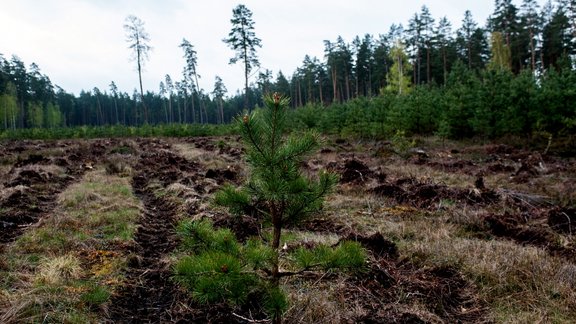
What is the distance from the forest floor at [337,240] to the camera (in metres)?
3.47

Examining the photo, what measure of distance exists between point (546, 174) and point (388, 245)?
771 cm

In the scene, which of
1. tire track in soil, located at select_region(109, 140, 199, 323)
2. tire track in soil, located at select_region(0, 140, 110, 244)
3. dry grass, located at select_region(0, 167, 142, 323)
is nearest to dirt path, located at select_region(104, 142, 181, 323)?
tire track in soil, located at select_region(109, 140, 199, 323)

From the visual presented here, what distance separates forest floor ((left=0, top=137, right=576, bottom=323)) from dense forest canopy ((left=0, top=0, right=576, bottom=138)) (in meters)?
2.28

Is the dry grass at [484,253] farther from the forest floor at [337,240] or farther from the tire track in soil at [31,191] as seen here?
the tire track in soil at [31,191]

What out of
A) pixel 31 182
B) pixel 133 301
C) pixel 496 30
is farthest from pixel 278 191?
pixel 496 30

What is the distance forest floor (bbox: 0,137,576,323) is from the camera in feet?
11.4

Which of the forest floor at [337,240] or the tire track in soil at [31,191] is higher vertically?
the tire track in soil at [31,191]

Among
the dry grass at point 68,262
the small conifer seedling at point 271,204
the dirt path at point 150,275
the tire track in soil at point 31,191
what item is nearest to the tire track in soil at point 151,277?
the dirt path at point 150,275

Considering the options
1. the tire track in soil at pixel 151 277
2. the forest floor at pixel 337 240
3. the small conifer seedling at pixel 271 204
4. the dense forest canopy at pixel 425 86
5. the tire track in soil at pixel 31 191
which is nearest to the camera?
the small conifer seedling at pixel 271 204

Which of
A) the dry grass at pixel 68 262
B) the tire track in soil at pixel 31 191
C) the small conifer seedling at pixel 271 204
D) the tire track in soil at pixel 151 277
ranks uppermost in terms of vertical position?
→ the small conifer seedling at pixel 271 204

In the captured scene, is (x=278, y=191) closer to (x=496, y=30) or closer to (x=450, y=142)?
(x=450, y=142)

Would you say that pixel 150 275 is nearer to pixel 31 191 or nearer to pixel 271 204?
pixel 271 204

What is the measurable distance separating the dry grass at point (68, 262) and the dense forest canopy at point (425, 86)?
2.45 m

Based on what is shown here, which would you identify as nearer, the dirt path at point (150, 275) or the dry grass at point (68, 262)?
the dry grass at point (68, 262)
